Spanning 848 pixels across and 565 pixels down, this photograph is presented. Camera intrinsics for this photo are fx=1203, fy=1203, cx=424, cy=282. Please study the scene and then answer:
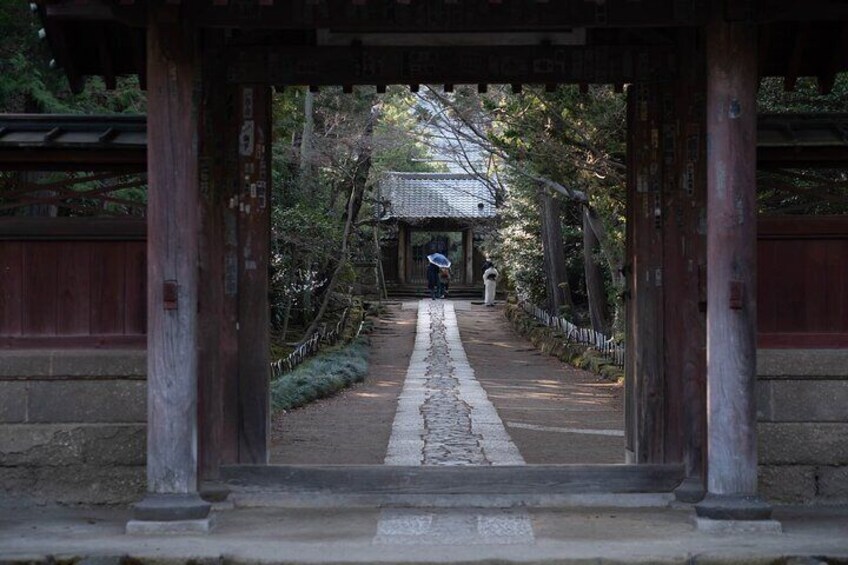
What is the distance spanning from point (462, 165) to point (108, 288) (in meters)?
24.2

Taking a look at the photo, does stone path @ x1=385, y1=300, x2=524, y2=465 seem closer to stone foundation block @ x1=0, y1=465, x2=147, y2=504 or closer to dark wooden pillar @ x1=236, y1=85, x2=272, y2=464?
dark wooden pillar @ x1=236, y1=85, x2=272, y2=464

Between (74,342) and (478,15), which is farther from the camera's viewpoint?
(74,342)

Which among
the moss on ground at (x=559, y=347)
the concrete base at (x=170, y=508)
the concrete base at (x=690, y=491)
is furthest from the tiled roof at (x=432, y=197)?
the concrete base at (x=170, y=508)

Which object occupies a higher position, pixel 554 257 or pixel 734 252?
pixel 554 257

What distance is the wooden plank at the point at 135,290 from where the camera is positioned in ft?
33.8

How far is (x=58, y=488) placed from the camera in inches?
401

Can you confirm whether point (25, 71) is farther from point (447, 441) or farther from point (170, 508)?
point (170, 508)

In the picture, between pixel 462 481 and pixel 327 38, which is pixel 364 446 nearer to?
pixel 462 481

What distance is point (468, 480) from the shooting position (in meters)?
10.3

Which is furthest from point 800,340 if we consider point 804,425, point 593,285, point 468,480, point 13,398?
point 593,285

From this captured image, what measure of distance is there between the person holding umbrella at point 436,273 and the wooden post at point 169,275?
40.0 metres

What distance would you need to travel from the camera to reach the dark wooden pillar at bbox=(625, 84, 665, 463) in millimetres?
10609

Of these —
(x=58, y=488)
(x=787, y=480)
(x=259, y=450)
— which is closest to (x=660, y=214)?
(x=787, y=480)

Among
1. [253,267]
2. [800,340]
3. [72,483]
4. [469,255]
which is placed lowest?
[72,483]
